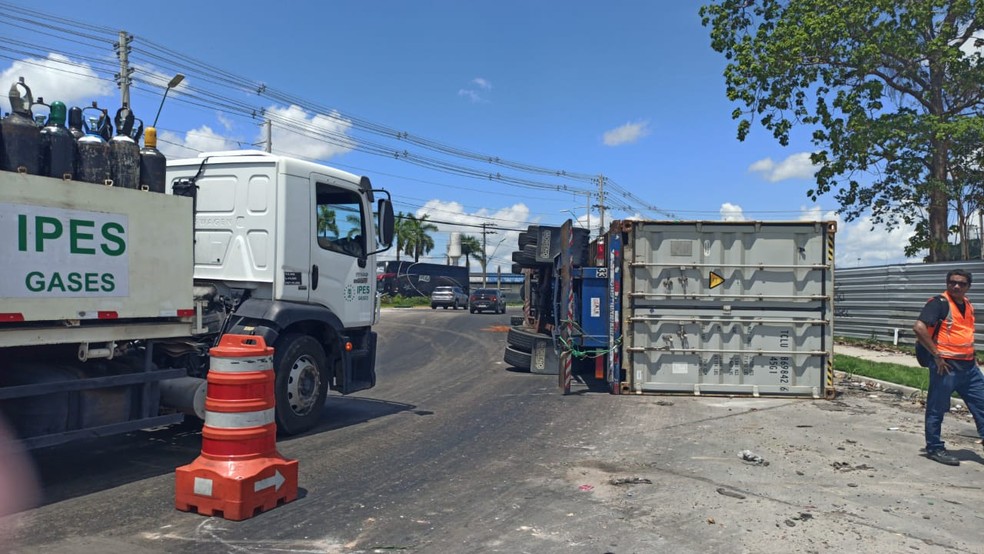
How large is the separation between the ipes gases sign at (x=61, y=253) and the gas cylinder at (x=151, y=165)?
441mm

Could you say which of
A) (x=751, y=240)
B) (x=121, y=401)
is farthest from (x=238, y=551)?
(x=751, y=240)

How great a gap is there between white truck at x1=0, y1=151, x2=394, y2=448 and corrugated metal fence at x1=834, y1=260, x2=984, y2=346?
14.0m

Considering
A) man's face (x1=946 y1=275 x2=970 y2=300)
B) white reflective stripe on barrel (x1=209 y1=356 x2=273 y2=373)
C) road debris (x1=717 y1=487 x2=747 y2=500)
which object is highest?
man's face (x1=946 y1=275 x2=970 y2=300)

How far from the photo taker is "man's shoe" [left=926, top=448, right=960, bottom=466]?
6.28 metres

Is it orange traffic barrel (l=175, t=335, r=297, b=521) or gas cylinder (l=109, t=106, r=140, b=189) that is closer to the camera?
orange traffic barrel (l=175, t=335, r=297, b=521)

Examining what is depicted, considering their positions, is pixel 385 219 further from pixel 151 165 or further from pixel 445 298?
pixel 445 298

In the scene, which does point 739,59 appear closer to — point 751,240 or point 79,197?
point 751,240

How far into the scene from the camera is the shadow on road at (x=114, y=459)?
5.36m

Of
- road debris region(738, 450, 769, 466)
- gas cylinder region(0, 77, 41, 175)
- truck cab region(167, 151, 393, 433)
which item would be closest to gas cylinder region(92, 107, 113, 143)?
gas cylinder region(0, 77, 41, 175)

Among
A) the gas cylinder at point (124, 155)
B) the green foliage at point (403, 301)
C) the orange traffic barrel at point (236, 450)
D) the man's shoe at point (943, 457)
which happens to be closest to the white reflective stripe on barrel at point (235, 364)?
the orange traffic barrel at point (236, 450)

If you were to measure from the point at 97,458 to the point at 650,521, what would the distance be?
200 inches

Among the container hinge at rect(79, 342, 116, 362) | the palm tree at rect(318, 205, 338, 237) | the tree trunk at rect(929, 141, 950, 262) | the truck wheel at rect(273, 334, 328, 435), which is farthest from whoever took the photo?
the tree trunk at rect(929, 141, 950, 262)

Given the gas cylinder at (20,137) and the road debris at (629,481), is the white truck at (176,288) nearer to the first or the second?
the gas cylinder at (20,137)

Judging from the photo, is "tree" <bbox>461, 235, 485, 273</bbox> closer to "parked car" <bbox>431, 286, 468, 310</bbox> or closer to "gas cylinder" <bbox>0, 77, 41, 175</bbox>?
"parked car" <bbox>431, 286, 468, 310</bbox>
